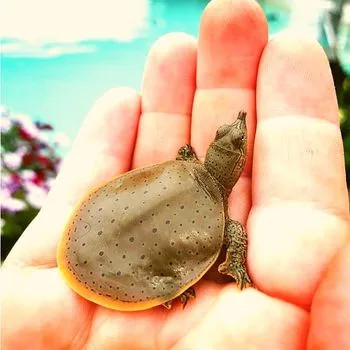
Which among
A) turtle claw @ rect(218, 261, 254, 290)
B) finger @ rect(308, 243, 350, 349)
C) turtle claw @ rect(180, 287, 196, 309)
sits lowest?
turtle claw @ rect(180, 287, 196, 309)

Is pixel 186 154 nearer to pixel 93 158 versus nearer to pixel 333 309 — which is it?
pixel 93 158

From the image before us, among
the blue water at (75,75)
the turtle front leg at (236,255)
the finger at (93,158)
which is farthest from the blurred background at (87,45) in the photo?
the turtle front leg at (236,255)

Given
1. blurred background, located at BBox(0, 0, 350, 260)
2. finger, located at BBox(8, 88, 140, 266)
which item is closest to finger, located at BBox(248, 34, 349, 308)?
finger, located at BBox(8, 88, 140, 266)

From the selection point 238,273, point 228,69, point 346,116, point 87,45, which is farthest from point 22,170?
point 346,116

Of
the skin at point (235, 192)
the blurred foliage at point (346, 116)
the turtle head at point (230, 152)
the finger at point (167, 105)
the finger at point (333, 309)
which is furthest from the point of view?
the blurred foliage at point (346, 116)

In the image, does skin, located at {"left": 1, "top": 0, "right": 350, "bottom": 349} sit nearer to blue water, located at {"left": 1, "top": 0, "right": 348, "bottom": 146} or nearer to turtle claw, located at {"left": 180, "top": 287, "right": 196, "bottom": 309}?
turtle claw, located at {"left": 180, "top": 287, "right": 196, "bottom": 309}

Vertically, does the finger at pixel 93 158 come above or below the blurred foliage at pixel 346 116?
above

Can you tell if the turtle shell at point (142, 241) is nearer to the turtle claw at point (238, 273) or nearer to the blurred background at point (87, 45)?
the turtle claw at point (238, 273)

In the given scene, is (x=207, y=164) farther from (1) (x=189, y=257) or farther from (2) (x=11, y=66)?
(2) (x=11, y=66)
